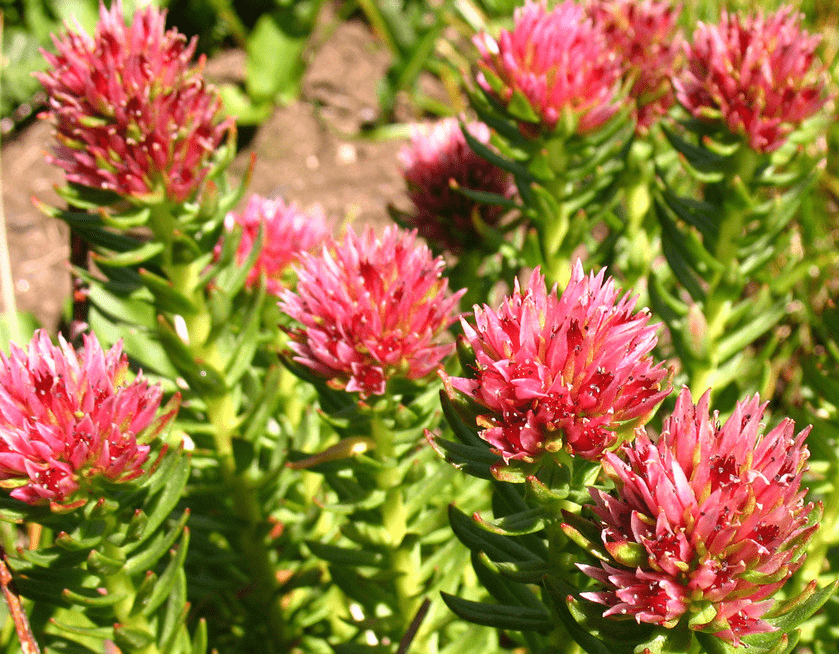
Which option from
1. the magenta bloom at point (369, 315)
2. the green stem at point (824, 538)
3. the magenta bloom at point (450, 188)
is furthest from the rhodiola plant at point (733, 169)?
the magenta bloom at point (369, 315)

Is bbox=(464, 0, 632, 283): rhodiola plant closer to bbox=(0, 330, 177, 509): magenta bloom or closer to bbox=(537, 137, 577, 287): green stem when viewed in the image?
bbox=(537, 137, 577, 287): green stem

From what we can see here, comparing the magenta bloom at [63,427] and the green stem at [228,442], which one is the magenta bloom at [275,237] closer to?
A: the green stem at [228,442]

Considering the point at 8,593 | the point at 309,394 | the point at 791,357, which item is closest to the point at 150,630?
the point at 8,593

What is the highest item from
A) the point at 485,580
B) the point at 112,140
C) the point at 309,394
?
the point at 112,140

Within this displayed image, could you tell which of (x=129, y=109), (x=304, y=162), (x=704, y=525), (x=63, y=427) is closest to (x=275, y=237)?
(x=129, y=109)

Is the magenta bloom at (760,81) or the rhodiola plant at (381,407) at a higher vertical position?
the magenta bloom at (760,81)

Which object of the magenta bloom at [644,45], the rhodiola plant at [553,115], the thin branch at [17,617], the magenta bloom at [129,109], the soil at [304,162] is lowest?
the thin branch at [17,617]

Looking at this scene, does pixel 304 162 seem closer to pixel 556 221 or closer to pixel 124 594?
pixel 556 221

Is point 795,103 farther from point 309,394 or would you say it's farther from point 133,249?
point 133,249
